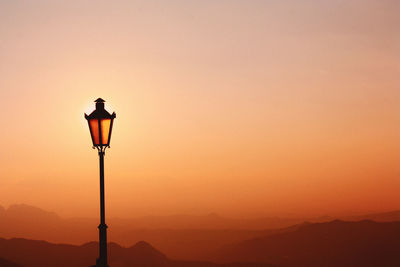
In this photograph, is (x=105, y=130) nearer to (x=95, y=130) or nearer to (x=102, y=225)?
(x=95, y=130)

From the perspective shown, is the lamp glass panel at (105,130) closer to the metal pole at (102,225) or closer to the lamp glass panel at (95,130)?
the lamp glass panel at (95,130)

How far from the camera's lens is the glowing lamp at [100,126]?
1452 centimetres

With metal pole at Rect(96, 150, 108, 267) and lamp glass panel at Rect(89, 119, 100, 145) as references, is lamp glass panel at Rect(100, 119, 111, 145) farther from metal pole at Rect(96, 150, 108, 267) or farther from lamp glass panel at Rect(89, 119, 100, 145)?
metal pole at Rect(96, 150, 108, 267)

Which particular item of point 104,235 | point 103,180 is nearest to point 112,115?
point 103,180

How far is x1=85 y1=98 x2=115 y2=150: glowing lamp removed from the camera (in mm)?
14516

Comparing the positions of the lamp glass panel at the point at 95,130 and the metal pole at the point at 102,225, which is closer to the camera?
the metal pole at the point at 102,225

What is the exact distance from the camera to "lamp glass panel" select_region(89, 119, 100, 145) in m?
14.5

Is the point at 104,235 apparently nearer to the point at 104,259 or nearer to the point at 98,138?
the point at 104,259

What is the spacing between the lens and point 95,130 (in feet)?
47.8

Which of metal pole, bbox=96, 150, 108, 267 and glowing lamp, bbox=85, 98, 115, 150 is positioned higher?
glowing lamp, bbox=85, 98, 115, 150

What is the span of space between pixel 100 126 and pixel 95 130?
15 centimetres

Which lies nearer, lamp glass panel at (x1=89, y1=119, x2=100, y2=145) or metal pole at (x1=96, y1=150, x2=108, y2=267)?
metal pole at (x1=96, y1=150, x2=108, y2=267)

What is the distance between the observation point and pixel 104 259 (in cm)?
1386

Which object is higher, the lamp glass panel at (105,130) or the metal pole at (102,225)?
the lamp glass panel at (105,130)
